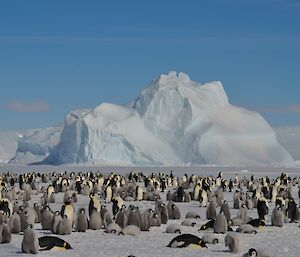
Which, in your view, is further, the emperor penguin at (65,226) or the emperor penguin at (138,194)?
the emperor penguin at (138,194)

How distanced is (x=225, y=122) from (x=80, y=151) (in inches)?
620

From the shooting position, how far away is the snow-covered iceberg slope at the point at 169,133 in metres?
60.5

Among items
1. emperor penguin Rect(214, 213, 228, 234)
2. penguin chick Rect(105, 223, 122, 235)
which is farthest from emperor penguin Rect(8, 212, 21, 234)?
emperor penguin Rect(214, 213, 228, 234)

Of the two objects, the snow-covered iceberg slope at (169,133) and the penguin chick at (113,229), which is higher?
the snow-covered iceberg slope at (169,133)

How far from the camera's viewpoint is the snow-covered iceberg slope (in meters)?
60.5

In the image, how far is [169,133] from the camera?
210 feet

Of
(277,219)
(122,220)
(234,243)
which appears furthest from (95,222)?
(277,219)

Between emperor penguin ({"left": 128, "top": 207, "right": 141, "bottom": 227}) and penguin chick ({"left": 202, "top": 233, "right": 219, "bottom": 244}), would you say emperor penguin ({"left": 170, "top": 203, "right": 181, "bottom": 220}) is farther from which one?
penguin chick ({"left": 202, "top": 233, "right": 219, "bottom": 244})

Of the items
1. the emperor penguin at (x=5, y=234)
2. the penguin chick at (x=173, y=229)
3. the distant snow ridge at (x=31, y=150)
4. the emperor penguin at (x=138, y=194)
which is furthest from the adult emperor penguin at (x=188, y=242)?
the distant snow ridge at (x=31, y=150)

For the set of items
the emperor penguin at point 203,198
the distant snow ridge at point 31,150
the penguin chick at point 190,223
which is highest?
the distant snow ridge at point 31,150

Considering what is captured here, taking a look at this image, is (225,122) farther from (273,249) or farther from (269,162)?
(273,249)

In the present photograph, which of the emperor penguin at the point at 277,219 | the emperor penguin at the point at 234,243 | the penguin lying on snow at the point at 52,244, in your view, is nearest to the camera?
the penguin lying on snow at the point at 52,244

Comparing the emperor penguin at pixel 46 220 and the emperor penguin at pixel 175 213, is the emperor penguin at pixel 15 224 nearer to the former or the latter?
the emperor penguin at pixel 46 220

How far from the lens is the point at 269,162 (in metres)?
68.9
